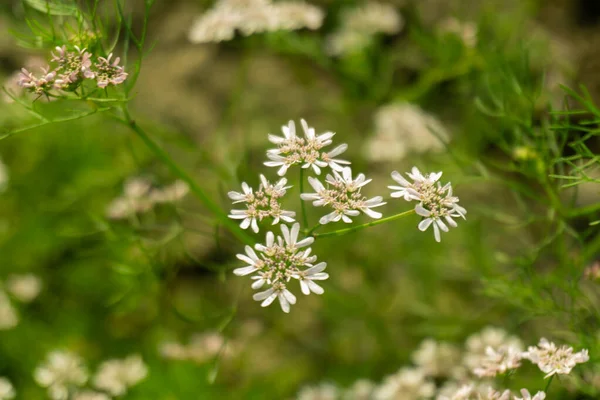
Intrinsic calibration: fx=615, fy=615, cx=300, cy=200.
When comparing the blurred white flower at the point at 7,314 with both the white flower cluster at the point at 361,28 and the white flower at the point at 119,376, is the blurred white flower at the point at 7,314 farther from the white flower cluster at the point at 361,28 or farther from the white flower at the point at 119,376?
the white flower cluster at the point at 361,28

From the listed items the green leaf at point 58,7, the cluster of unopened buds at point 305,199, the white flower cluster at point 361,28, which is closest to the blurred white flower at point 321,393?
the cluster of unopened buds at point 305,199

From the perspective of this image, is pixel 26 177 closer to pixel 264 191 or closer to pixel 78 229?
pixel 78 229

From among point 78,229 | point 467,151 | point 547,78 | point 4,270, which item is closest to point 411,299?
point 467,151

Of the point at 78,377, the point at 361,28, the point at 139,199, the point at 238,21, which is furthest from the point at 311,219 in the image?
the point at 78,377

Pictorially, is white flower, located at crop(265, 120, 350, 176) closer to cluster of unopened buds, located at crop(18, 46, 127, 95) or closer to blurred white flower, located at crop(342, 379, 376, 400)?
cluster of unopened buds, located at crop(18, 46, 127, 95)

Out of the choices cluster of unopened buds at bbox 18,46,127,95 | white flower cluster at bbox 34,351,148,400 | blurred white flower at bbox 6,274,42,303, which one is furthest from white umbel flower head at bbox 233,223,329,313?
blurred white flower at bbox 6,274,42,303

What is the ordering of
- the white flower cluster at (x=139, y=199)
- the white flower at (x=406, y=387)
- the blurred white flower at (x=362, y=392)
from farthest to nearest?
the white flower cluster at (x=139, y=199)
the blurred white flower at (x=362, y=392)
the white flower at (x=406, y=387)
